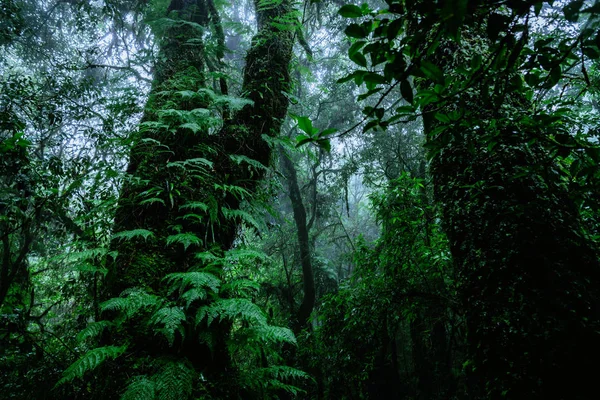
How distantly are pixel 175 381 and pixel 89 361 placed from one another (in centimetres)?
50

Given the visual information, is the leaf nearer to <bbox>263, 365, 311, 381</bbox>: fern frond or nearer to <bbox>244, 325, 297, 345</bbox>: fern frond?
<bbox>244, 325, 297, 345</bbox>: fern frond

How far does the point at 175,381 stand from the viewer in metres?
1.96

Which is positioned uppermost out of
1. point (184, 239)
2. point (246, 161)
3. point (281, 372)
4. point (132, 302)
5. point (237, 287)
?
point (246, 161)

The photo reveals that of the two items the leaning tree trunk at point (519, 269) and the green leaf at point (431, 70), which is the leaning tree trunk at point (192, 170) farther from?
the green leaf at point (431, 70)

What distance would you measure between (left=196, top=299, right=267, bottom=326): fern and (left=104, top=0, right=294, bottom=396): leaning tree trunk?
0.53ft

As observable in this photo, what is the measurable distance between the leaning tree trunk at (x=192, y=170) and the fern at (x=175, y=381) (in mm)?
203

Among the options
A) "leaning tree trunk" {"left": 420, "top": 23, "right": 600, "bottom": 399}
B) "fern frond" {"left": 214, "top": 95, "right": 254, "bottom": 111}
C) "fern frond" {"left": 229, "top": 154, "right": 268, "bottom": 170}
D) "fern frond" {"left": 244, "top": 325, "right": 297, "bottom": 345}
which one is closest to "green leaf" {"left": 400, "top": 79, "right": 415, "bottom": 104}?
"leaning tree trunk" {"left": 420, "top": 23, "right": 600, "bottom": 399}

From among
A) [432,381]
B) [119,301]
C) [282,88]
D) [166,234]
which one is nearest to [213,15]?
[282,88]

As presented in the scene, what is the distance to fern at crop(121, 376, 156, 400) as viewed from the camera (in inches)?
71.2

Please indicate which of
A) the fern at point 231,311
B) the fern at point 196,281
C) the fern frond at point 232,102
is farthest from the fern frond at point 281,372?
the fern frond at point 232,102

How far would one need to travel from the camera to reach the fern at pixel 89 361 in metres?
1.87

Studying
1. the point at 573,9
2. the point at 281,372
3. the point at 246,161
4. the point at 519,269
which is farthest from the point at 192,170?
the point at 573,9

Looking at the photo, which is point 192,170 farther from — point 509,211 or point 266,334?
point 509,211

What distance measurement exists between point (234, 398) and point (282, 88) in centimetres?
340
